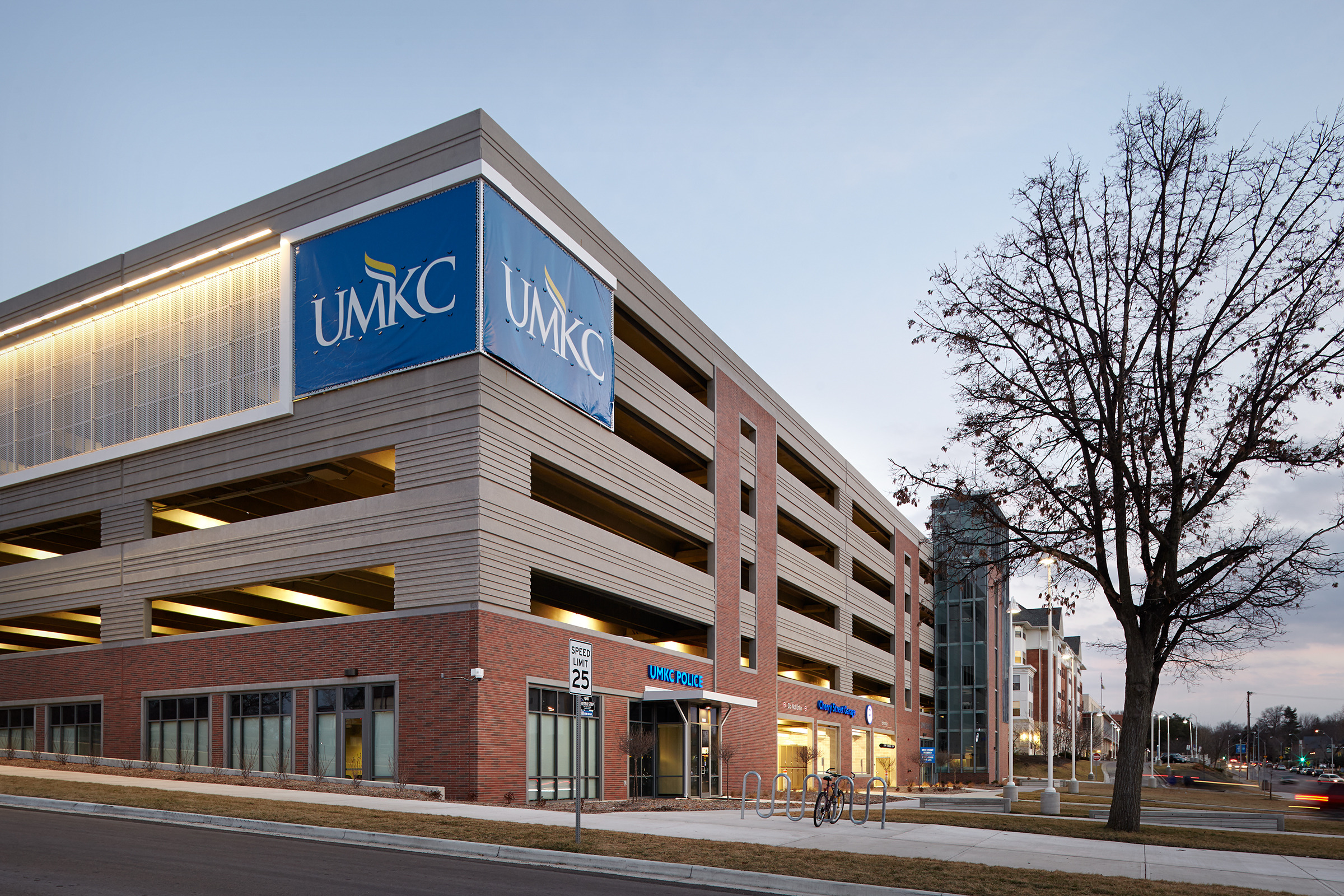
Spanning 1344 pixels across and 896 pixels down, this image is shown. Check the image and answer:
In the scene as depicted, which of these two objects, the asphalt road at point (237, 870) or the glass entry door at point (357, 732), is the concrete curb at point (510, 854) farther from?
the glass entry door at point (357, 732)

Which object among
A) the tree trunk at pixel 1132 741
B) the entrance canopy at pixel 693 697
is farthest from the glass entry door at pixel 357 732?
the tree trunk at pixel 1132 741

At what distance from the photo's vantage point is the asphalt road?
1101 centimetres

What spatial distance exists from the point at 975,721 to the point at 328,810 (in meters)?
73.1

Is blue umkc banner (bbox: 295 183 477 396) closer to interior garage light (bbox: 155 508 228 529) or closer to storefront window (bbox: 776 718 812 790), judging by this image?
interior garage light (bbox: 155 508 228 529)

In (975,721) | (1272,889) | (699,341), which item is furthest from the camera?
(975,721)

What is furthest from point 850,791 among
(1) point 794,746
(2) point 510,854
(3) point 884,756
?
(3) point 884,756

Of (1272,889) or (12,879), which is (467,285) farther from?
(1272,889)

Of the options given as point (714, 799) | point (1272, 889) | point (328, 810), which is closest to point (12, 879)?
point (328, 810)

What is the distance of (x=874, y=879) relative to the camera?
13.3m

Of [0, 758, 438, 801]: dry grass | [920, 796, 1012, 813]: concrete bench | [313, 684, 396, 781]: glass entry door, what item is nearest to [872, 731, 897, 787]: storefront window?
[920, 796, 1012, 813]: concrete bench

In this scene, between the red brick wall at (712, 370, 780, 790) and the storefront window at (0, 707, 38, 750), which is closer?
the storefront window at (0, 707, 38, 750)

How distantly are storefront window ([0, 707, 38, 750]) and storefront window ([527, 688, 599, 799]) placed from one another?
19.4m

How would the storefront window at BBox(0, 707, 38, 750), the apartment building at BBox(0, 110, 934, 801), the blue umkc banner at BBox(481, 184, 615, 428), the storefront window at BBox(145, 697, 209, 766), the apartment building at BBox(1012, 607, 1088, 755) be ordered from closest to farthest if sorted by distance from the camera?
the apartment building at BBox(0, 110, 934, 801)
the blue umkc banner at BBox(481, 184, 615, 428)
the storefront window at BBox(145, 697, 209, 766)
the storefront window at BBox(0, 707, 38, 750)
the apartment building at BBox(1012, 607, 1088, 755)

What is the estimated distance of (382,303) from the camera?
30.8 m
